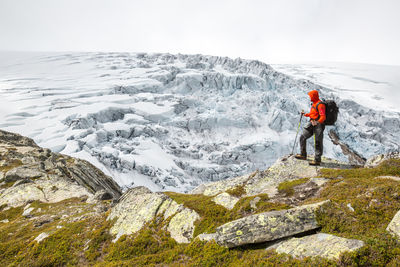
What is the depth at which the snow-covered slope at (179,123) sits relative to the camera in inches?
3182

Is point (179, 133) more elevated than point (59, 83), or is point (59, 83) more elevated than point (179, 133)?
point (59, 83)

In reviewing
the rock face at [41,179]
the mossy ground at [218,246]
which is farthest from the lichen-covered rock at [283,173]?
the rock face at [41,179]

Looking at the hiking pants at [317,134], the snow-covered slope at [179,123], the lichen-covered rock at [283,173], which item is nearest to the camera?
the hiking pants at [317,134]

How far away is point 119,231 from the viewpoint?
8.99 m

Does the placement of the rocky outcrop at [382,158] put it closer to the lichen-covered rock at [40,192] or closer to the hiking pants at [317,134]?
the hiking pants at [317,134]

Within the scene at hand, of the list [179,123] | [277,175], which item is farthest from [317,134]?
[179,123]

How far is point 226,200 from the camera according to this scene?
966cm

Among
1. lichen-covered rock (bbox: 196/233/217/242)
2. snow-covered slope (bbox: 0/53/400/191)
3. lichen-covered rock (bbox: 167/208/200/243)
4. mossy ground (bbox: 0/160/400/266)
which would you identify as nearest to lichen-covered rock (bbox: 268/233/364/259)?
mossy ground (bbox: 0/160/400/266)

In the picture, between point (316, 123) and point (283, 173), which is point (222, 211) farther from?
point (316, 123)

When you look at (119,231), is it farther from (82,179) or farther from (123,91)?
(123,91)

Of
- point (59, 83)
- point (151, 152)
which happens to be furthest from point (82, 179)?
point (59, 83)

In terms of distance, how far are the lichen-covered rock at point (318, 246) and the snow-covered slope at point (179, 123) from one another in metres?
71.5

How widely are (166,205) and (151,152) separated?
78.0 metres

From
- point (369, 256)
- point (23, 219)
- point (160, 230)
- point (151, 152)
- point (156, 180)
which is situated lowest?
point (156, 180)
